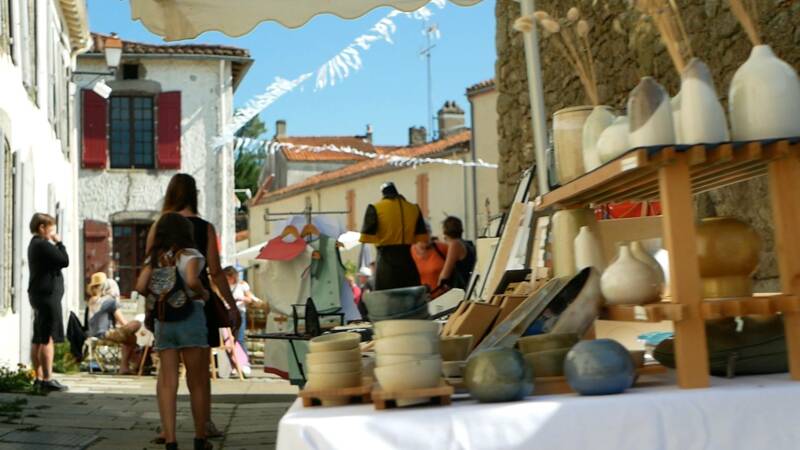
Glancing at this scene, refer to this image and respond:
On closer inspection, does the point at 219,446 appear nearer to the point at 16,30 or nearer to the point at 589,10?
the point at 589,10

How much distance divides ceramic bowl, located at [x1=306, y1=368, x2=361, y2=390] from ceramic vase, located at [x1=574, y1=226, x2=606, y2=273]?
0.73m

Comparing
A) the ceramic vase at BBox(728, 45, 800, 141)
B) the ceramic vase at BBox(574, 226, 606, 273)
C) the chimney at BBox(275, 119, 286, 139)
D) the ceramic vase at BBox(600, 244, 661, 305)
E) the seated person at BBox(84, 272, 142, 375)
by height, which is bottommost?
the seated person at BBox(84, 272, 142, 375)

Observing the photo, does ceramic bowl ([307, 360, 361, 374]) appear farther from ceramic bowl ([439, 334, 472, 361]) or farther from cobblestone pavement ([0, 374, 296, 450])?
cobblestone pavement ([0, 374, 296, 450])

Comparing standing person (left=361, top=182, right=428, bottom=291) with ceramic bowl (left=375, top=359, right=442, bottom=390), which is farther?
standing person (left=361, top=182, right=428, bottom=291)

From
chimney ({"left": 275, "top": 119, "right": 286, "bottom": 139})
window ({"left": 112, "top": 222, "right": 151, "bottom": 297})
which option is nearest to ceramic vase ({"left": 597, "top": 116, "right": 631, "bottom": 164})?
window ({"left": 112, "top": 222, "right": 151, "bottom": 297})

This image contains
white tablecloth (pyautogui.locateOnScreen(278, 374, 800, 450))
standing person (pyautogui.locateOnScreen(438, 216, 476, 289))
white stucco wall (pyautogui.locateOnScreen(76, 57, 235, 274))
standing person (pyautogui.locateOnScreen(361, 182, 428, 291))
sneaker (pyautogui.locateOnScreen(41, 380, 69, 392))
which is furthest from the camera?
white stucco wall (pyautogui.locateOnScreen(76, 57, 235, 274))

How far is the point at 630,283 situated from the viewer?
7.86 ft

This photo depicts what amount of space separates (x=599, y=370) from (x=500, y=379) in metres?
0.20

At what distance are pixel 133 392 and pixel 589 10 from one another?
5071 millimetres

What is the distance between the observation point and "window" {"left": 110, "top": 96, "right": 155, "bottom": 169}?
23.2 metres

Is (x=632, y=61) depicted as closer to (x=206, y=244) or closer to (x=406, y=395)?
(x=206, y=244)

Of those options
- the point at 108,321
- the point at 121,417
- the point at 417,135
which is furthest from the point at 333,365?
the point at 417,135

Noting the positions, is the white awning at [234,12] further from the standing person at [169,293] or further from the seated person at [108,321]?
the seated person at [108,321]

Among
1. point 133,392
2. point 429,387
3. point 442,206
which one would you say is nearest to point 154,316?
point 429,387
